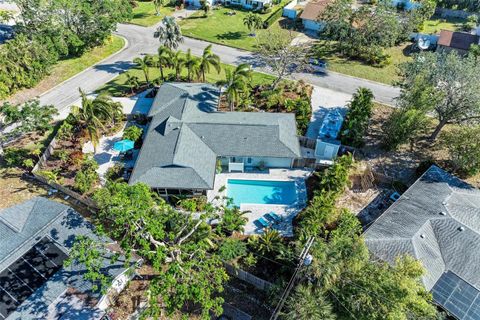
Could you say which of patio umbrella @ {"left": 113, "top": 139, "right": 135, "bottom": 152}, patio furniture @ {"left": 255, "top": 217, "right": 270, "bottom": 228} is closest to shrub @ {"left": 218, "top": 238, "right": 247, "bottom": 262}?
patio furniture @ {"left": 255, "top": 217, "right": 270, "bottom": 228}

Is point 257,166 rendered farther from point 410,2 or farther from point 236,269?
point 410,2

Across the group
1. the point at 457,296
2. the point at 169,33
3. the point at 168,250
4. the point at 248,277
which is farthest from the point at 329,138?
the point at 169,33

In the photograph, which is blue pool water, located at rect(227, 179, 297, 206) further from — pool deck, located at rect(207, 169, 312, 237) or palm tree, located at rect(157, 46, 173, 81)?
palm tree, located at rect(157, 46, 173, 81)

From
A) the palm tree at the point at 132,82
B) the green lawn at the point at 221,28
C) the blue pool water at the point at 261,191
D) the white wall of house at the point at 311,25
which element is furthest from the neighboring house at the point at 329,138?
the white wall of house at the point at 311,25

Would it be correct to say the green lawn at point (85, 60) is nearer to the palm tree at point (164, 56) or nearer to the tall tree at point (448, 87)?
the palm tree at point (164, 56)

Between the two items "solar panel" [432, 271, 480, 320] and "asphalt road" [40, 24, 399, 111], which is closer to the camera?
"solar panel" [432, 271, 480, 320]

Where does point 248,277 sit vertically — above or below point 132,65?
below

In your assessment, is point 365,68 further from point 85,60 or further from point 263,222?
point 85,60
